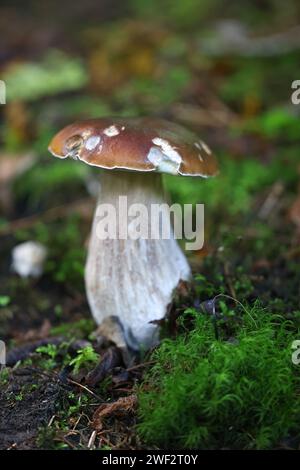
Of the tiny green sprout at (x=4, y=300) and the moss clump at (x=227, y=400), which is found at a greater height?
the tiny green sprout at (x=4, y=300)

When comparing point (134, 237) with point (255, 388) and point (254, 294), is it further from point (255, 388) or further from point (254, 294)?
point (255, 388)

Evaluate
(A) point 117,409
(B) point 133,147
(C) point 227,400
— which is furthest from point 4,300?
(C) point 227,400

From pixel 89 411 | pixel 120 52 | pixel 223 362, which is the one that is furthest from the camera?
pixel 120 52

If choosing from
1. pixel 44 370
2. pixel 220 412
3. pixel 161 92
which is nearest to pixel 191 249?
pixel 44 370

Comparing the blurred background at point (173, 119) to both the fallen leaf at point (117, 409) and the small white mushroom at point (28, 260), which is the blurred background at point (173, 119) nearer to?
the small white mushroom at point (28, 260)

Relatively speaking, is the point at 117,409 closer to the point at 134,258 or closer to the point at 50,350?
the point at 50,350

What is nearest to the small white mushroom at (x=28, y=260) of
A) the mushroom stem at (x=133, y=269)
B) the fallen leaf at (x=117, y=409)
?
the mushroom stem at (x=133, y=269)
